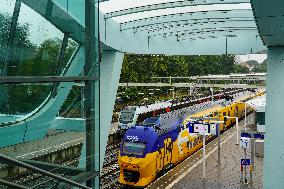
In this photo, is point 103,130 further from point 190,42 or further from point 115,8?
point 190,42

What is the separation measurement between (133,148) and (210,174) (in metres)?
4.98

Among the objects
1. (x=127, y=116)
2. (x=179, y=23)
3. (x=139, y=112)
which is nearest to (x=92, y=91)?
(x=179, y=23)

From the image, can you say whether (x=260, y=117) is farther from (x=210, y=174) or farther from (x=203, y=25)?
(x=203, y=25)

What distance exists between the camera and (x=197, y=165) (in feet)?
72.2

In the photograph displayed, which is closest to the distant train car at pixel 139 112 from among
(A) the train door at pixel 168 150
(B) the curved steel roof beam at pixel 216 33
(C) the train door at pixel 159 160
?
(A) the train door at pixel 168 150

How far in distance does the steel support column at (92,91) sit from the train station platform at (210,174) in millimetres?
14016

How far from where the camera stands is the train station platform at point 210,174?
18328 millimetres

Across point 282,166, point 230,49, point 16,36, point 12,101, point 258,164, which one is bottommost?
point 258,164

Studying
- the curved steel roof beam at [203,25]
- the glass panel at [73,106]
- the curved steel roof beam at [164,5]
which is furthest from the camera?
the curved steel roof beam at [203,25]

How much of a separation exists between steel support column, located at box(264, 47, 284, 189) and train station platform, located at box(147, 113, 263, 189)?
793 centimetres

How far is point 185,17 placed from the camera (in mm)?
11617

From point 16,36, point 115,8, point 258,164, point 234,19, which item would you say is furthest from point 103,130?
point 258,164

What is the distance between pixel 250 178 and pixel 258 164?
4989mm

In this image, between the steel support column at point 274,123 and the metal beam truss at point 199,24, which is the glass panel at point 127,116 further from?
the steel support column at point 274,123
